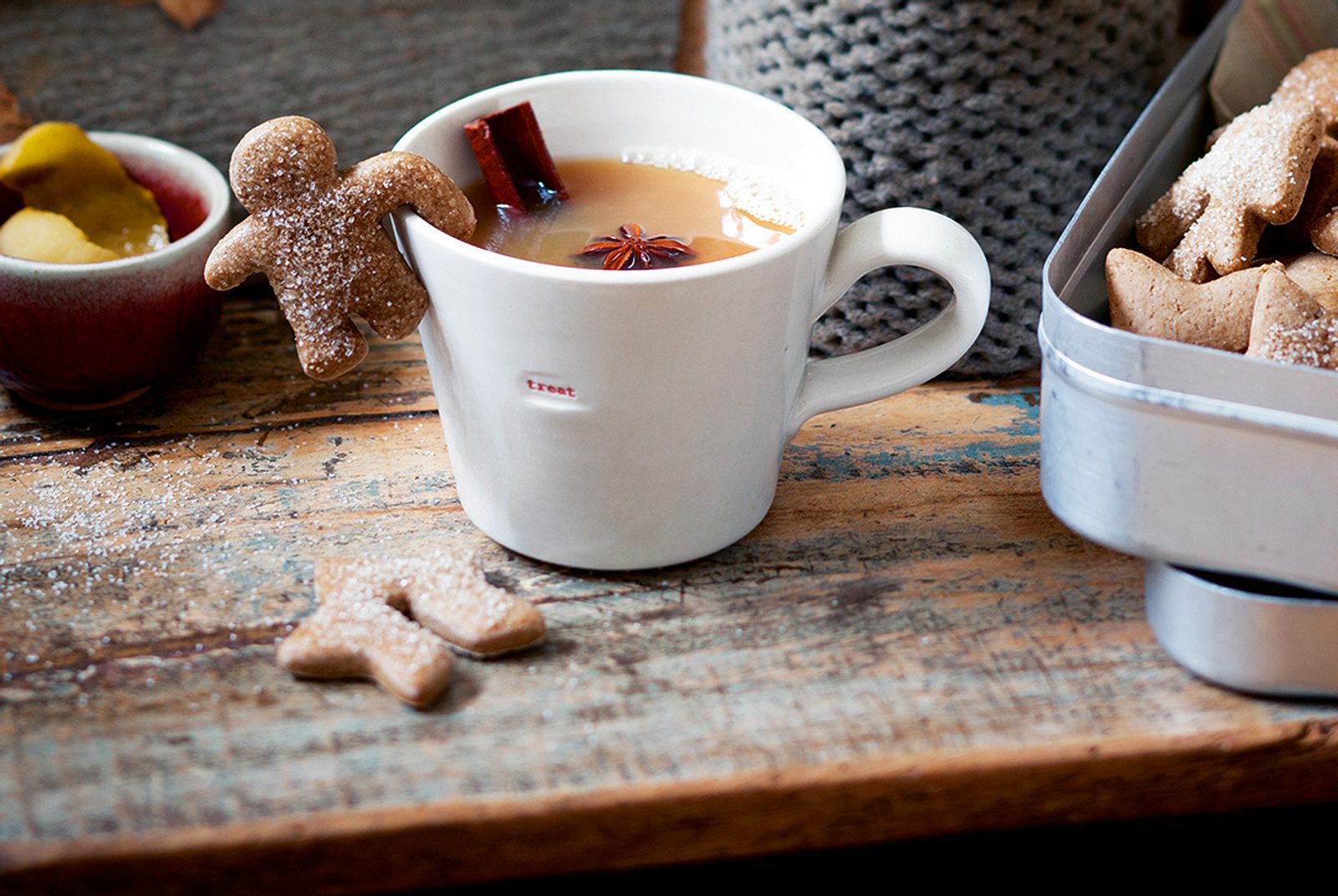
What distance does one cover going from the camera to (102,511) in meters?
0.66

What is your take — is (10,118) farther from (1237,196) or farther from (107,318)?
(1237,196)

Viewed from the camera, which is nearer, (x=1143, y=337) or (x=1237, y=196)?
(x=1143, y=337)

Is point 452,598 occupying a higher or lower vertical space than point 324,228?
lower

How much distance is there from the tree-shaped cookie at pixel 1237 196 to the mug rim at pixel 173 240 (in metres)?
0.52

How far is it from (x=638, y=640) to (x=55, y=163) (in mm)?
462

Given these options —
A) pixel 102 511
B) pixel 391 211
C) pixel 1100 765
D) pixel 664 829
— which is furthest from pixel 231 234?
pixel 1100 765

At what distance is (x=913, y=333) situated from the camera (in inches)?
25.4

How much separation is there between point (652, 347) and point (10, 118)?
1.83 ft

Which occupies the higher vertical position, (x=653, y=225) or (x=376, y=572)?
(x=653, y=225)

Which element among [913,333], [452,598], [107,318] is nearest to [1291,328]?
[913,333]

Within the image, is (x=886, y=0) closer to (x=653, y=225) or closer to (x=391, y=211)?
(x=653, y=225)

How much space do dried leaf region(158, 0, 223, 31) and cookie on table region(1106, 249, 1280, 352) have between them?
2.00 feet

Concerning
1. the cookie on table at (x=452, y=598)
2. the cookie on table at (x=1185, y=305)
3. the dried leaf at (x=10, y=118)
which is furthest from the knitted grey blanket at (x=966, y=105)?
the dried leaf at (x=10, y=118)

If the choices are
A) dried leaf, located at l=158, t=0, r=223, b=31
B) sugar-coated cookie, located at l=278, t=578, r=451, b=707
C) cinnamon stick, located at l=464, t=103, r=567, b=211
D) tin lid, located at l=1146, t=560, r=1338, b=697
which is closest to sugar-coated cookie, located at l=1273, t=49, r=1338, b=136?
tin lid, located at l=1146, t=560, r=1338, b=697
